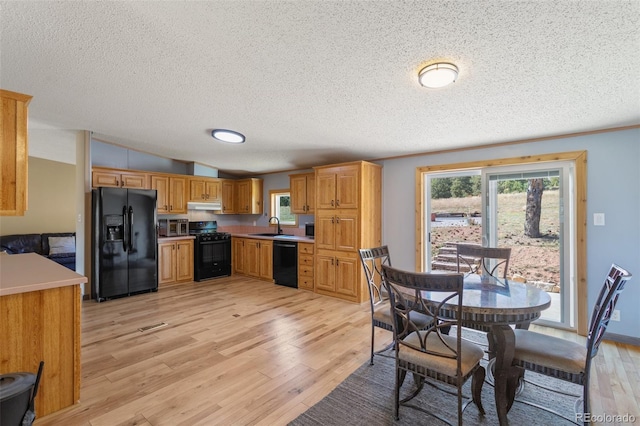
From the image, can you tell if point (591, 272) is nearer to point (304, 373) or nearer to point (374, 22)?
point (304, 373)

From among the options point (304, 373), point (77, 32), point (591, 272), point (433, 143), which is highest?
point (77, 32)

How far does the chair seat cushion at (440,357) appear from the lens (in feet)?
5.46

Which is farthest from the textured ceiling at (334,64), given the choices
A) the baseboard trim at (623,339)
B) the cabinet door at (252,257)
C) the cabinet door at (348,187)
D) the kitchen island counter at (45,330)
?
the cabinet door at (252,257)

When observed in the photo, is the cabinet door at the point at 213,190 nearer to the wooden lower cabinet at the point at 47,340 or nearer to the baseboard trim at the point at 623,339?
the wooden lower cabinet at the point at 47,340

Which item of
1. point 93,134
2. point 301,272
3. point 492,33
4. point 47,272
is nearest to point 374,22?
point 492,33

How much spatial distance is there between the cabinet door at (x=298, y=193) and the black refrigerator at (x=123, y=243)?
2424mm

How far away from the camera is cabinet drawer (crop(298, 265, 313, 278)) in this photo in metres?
4.86

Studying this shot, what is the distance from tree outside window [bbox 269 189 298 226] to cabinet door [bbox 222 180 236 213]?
3.07ft

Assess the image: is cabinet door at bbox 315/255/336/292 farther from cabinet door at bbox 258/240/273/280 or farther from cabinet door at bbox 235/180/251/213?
cabinet door at bbox 235/180/251/213

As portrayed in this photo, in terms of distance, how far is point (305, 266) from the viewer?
194 inches

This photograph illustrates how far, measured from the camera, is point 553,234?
338 cm

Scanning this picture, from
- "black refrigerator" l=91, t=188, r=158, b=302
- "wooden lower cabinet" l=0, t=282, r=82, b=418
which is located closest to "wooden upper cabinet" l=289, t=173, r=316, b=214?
"black refrigerator" l=91, t=188, r=158, b=302

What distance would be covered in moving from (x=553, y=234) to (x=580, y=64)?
2213mm

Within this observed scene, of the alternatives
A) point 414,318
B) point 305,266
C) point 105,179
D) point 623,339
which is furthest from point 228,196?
point 623,339
